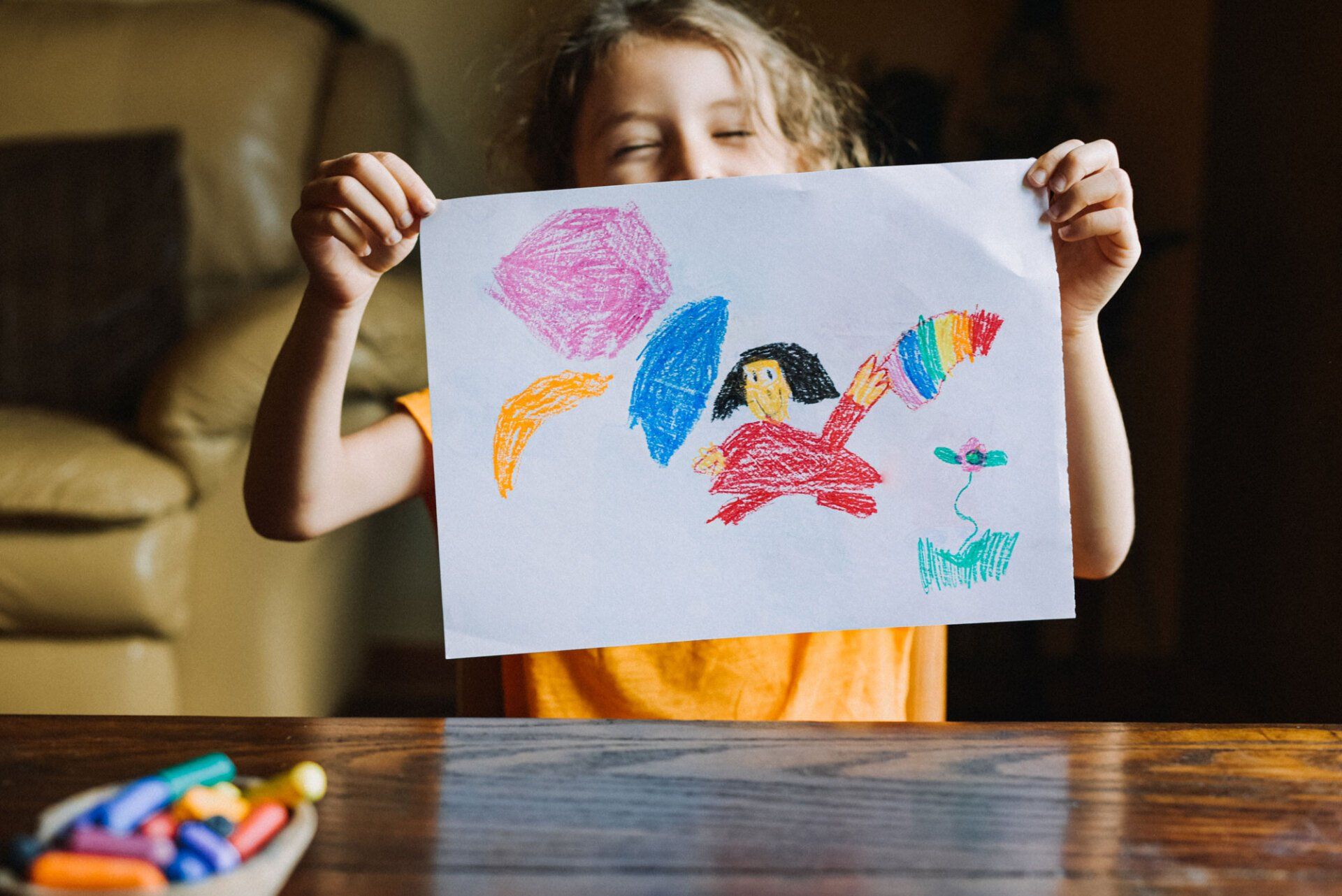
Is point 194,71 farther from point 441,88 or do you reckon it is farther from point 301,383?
point 301,383

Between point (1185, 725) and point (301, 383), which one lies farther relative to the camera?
point (301, 383)

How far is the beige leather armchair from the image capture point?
4.01 feet

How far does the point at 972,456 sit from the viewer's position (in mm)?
594

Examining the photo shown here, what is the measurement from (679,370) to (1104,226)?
269mm

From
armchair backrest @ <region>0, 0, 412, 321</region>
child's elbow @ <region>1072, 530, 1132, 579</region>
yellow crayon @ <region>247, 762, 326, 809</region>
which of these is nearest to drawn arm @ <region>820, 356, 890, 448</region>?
child's elbow @ <region>1072, 530, 1132, 579</region>

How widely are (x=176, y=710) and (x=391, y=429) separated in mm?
736

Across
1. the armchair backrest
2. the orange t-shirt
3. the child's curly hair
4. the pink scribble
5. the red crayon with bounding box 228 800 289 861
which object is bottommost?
the orange t-shirt

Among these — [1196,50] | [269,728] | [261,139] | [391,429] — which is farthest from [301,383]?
[1196,50]

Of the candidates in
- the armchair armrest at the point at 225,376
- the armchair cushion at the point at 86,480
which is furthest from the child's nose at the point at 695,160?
the armchair cushion at the point at 86,480

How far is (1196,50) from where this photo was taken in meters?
1.75

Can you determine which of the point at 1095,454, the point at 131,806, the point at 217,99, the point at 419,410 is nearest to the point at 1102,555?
the point at 1095,454

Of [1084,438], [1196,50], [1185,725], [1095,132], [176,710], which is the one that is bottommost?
[176,710]

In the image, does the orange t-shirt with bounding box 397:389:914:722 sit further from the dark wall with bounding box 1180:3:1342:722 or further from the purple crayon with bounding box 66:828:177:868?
the dark wall with bounding box 1180:3:1342:722

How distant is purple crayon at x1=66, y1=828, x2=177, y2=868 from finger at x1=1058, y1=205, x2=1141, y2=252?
0.56 m
